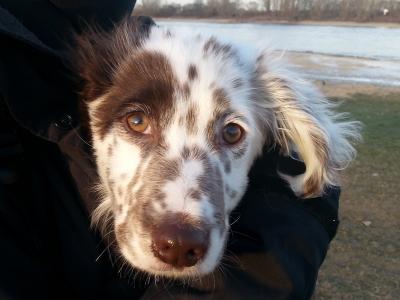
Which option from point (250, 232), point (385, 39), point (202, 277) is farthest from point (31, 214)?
point (385, 39)

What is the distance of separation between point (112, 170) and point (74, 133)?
32cm

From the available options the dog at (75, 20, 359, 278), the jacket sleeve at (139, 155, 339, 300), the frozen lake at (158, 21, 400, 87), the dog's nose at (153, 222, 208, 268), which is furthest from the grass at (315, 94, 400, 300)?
the frozen lake at (158, 21, 400, 87)

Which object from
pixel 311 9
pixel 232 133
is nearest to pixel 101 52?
pixel 232 133

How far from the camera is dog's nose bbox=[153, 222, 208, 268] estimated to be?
180cm

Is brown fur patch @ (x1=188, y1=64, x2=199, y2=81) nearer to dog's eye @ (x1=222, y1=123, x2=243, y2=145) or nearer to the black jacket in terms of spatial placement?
dog's eye @ (x1=222, y1=123, x2=243, y2=145)

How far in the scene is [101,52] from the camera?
257cm

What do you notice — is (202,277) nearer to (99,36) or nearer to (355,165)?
(99,36)

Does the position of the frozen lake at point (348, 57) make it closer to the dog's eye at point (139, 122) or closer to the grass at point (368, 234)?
the grass at point (368, 234)

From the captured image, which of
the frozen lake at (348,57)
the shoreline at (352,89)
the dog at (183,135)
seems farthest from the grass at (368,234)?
the shoreline at (352,89)

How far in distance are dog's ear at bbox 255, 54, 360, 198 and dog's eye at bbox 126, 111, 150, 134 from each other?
75 centimetres

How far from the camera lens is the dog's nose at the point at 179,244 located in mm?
1802

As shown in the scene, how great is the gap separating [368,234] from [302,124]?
3.75 meters

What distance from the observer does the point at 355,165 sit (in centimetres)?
826

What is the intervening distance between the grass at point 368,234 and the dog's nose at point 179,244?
3.53 meters
